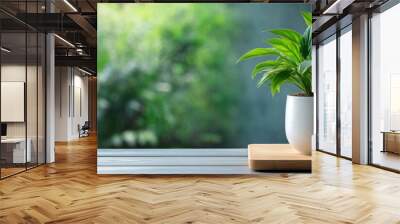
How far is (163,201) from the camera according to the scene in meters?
4.09

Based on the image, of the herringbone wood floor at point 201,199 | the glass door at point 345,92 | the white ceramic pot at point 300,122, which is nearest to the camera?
the white ceramic pot at point 300,122

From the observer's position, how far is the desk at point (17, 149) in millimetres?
5745

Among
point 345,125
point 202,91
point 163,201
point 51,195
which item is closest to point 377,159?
point 345,125

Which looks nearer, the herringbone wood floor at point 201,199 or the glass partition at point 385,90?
the herringbone wood floor at point 201,199

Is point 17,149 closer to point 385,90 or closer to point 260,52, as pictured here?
point 260,52

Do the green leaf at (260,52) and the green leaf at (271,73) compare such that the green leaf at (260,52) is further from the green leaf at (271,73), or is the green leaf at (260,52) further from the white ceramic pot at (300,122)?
the white ceramic pot at (300,122)

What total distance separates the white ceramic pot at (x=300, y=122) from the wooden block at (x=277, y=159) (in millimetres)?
36

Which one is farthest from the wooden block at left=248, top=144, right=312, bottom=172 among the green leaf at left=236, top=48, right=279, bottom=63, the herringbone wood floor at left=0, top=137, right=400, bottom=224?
the herringbone wood floor at left=0, top=137, right=400, bottom=224

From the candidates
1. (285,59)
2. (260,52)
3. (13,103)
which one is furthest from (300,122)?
(13,103)

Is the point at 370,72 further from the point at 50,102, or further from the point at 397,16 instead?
the point at 50,102

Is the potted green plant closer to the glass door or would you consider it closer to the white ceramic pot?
the white ceramic pot

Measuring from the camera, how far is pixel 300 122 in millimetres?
1494

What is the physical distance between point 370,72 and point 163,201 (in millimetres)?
4969

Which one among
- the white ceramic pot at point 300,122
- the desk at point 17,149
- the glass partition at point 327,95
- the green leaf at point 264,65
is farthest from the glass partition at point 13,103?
the glass partition at point 327,95
